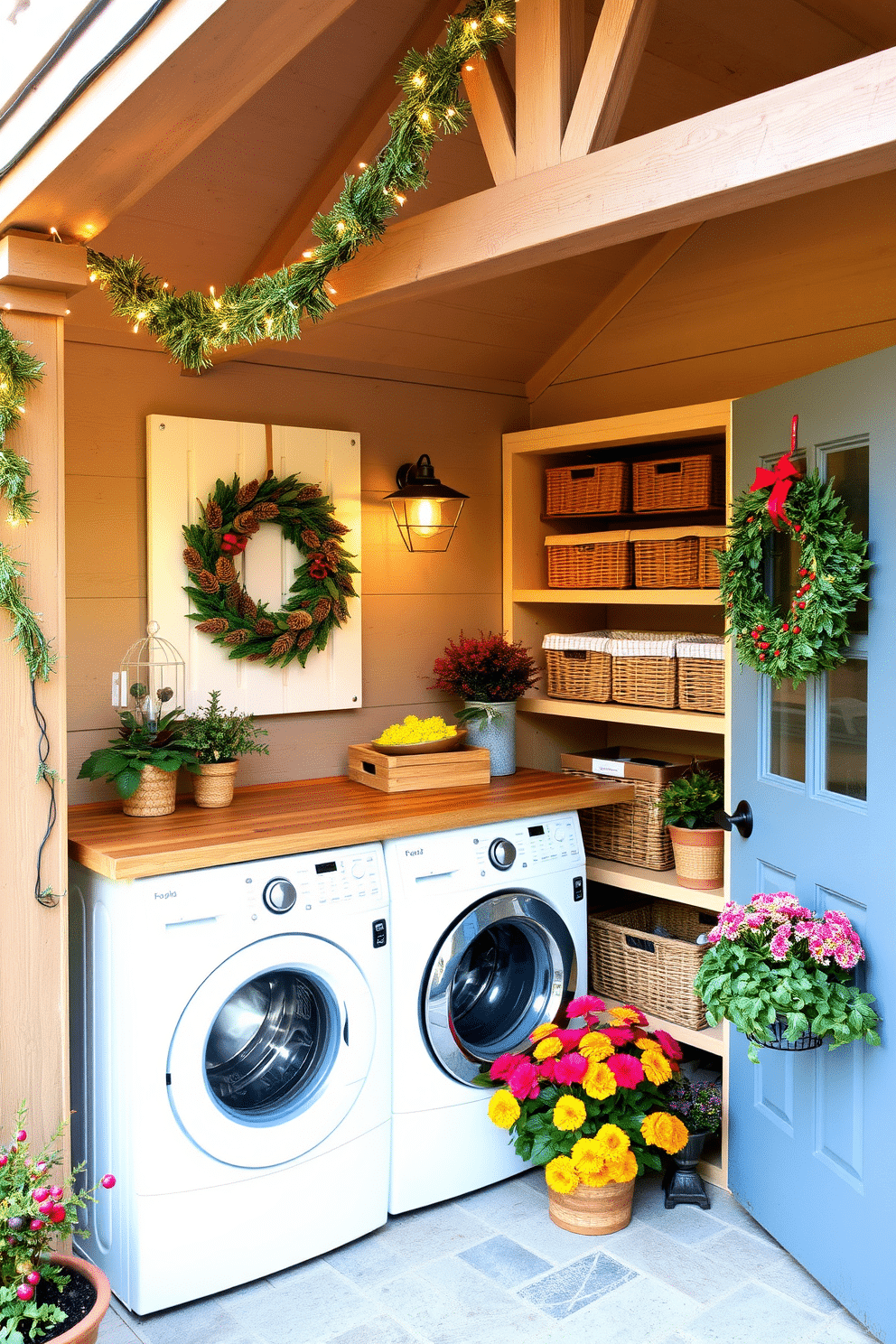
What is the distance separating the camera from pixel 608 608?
4.01 meters

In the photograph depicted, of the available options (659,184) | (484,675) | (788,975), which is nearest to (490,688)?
(484,675)

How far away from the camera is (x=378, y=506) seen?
353cm

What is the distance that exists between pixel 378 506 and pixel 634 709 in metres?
1.01

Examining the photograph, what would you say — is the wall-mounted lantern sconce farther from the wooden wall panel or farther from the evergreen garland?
the evergreen garland

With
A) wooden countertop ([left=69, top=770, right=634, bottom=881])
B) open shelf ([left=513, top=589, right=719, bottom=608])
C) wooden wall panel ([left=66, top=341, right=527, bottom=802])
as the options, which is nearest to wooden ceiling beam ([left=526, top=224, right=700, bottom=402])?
wooden wall panel ([left=66, top=341, right=527, bottom=802])

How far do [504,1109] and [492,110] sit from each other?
2282mm

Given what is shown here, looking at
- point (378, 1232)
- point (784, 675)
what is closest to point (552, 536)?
point (784, 675)

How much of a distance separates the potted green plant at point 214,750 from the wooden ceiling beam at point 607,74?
1667 mm

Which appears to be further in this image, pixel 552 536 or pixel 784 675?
pixel 552 536

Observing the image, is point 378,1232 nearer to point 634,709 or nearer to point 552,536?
point 634,709

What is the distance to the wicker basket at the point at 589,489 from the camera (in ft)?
11.4

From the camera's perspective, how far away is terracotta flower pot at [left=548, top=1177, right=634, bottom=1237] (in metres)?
2.72

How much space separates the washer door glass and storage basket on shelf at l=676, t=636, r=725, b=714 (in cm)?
70

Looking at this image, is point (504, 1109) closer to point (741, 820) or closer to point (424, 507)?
point (741, 820)
